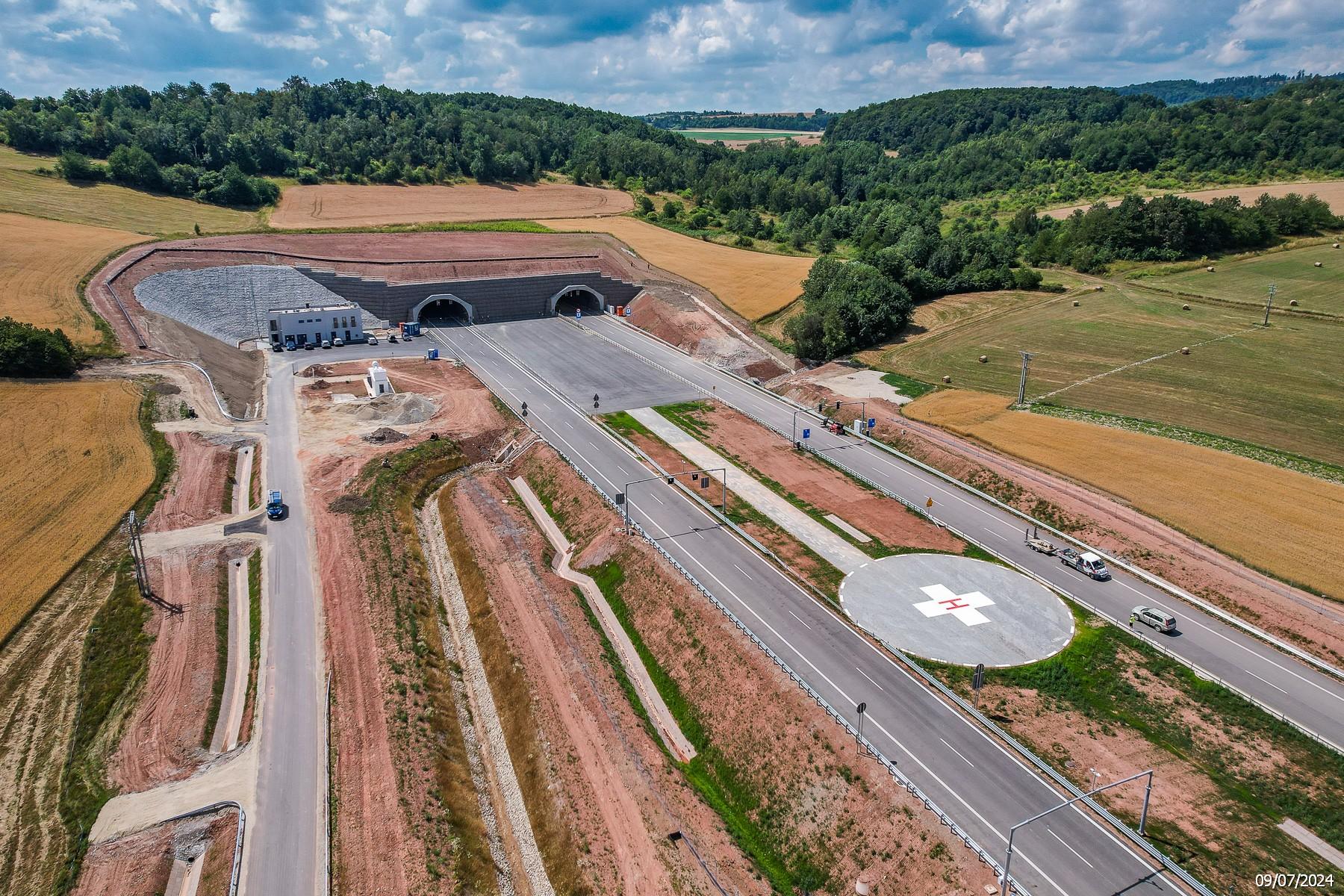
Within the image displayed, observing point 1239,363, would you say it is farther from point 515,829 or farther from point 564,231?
point 564,231

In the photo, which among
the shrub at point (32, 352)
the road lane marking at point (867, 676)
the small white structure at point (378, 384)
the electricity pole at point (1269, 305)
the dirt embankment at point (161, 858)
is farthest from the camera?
the electricity pole at point (1269, 305)

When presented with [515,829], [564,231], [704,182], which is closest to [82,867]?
[515,829]

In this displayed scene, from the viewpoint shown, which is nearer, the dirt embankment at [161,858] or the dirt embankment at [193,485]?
the dirt embankment at [161,858]

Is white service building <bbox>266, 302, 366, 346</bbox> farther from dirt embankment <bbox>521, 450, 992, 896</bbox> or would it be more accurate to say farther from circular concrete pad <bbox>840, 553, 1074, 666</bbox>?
circular concrete pad <bbox>840, 553, 1074, 666</bbox>

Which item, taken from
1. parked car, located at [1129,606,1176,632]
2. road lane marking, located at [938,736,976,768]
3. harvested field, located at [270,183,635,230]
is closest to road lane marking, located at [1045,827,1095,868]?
road lane marking, located at [938,736,976,768]

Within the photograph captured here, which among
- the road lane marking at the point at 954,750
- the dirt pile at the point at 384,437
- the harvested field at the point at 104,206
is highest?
the harvested field at the point at 104,206

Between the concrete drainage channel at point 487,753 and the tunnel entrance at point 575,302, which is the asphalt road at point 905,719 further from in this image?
the tunnel entrance at point 575,302

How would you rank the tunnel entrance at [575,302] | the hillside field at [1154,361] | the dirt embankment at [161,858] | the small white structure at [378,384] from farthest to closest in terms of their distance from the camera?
the tunnel entrance at [575,302]
the small white structure at [378,384]
the hillside field at [1154,361]
the dirt embankment at [161,858]

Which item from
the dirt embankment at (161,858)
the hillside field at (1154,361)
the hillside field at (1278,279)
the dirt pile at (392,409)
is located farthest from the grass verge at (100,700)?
the hillside field at (1278,279)
